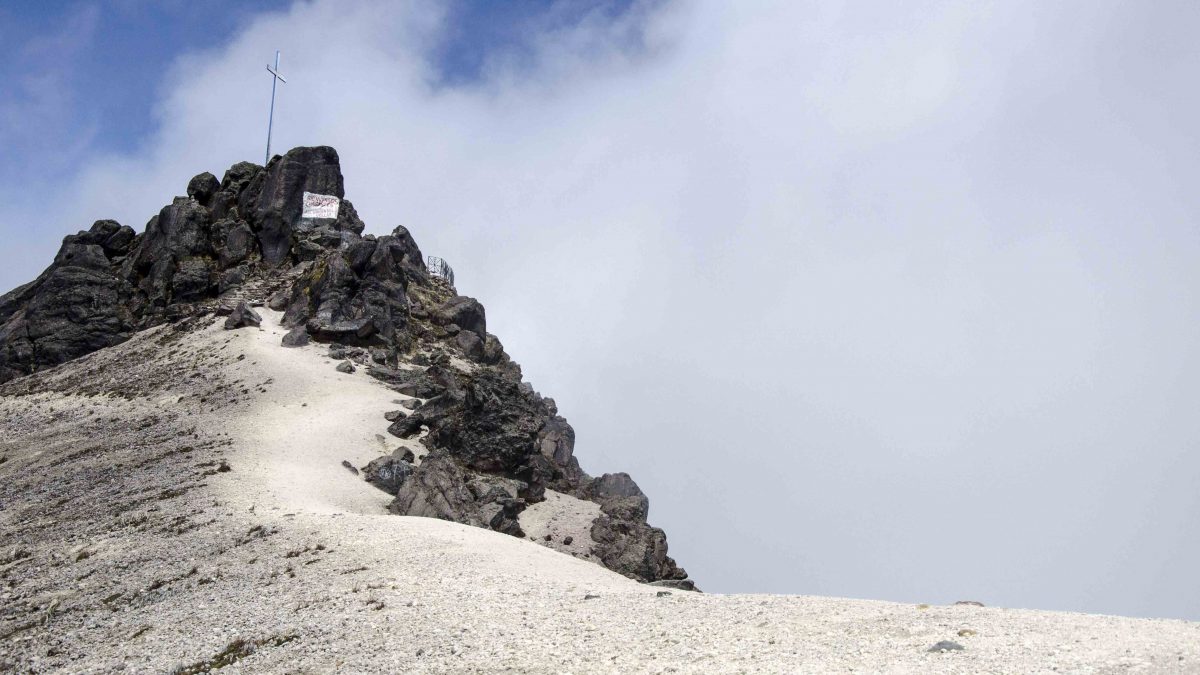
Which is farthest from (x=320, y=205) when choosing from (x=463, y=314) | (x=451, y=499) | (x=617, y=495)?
(x=451, y=499)

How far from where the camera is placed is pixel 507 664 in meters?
19.6

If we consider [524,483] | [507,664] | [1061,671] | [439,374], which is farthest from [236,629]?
[439,374]

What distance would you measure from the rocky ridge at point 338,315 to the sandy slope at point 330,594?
293cm

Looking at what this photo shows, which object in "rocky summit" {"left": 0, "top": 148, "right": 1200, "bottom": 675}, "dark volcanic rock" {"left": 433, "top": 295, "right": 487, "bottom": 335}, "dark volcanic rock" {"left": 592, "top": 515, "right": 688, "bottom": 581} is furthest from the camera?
"dark volcanic rock" {"left": 433, "top": 295, "right": 487, "bottom": 335}

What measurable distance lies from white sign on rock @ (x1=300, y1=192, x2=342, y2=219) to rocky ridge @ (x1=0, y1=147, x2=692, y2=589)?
2.38 ft

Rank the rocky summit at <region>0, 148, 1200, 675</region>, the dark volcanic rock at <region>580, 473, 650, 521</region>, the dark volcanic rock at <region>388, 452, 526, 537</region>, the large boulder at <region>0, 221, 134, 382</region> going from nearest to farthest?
the rocky summit at <region>0, 148, 1200, 675</region> → the dark volcanic rock at <region>388, 452, 526, 537</region> → the dark volcanic rock at <region>580, 473, 650, 521</region> → the large boulder at <region>0, 221, 134, 382</region>

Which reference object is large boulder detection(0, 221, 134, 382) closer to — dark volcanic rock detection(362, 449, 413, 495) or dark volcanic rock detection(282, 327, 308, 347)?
dark volcanic rock detection(282, 327, 308, 347)

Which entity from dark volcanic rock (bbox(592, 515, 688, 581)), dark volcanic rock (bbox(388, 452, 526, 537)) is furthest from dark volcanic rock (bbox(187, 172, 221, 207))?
dark volcanic rock (bbox(592, 515, 688, 581))

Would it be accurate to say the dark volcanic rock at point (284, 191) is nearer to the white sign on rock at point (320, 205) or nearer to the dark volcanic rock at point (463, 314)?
the white sign on rock at point (320, 205)

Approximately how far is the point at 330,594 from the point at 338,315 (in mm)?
43762

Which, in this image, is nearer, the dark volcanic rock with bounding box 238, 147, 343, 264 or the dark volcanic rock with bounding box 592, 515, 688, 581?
the dark volcanic rock with bounding box 592, 515, 688, 581

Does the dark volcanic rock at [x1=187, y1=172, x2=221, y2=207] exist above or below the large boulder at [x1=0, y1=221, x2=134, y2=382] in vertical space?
above

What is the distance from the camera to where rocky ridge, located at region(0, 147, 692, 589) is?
166 feet

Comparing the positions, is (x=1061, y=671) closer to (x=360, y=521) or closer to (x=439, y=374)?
(x=360, y=521)
